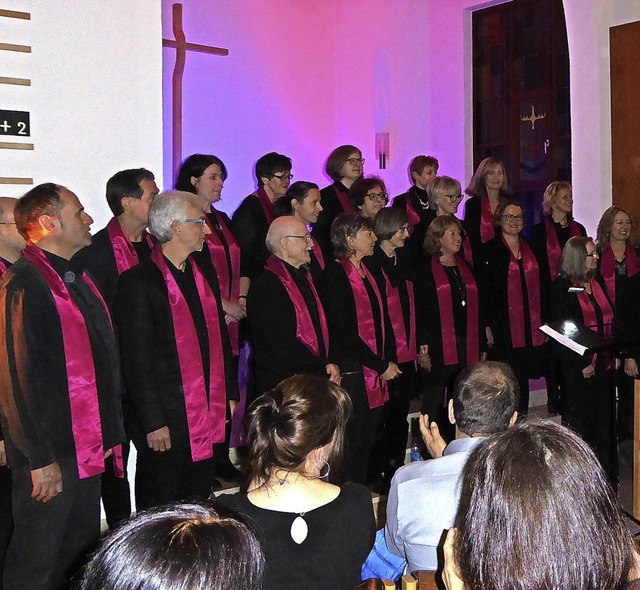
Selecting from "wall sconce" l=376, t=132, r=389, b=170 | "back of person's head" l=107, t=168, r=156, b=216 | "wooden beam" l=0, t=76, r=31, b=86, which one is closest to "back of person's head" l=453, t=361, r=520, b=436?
"back of person's head" l=107, t=168, r=156, b=216

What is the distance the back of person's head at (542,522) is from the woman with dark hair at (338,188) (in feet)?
12.8

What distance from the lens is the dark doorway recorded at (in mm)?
6898

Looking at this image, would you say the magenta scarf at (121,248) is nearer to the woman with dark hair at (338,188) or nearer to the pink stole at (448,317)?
the woman with dark hair at (338,188)

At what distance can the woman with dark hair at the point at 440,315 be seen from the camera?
188 inches

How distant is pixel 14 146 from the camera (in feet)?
11.5

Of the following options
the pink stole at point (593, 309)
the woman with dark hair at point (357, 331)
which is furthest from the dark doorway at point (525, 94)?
the woman with dark hair at point (357, 331)

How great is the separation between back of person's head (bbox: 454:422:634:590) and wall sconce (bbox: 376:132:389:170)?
22.2 feet

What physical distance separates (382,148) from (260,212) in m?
3.19

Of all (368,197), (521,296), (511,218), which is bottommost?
(521,296)

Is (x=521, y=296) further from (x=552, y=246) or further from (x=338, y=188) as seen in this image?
(x=338, y=188)

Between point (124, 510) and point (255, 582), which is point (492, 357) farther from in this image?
point (255, 582)

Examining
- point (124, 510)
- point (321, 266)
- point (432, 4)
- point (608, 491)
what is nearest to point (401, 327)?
point (321, 266)

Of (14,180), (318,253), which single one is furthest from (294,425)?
(318,253)

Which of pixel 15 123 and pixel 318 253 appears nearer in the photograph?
pixel 15 123
